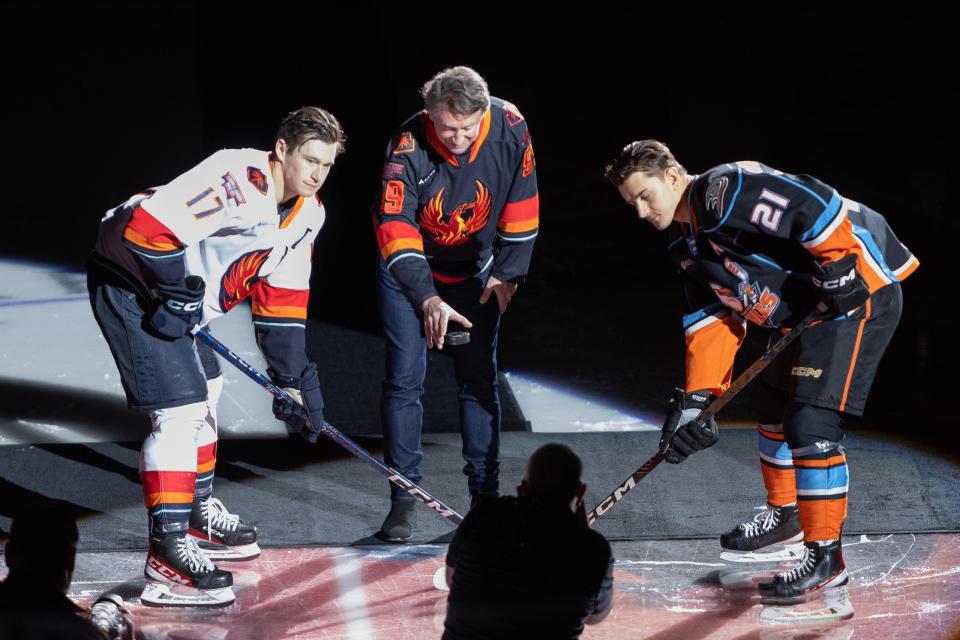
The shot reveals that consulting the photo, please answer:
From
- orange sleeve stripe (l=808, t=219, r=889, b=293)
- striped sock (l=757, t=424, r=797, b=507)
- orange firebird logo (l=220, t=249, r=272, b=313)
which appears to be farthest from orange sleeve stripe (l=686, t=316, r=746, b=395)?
orange firebird logo (l=220, t=249, r=272, b=313)


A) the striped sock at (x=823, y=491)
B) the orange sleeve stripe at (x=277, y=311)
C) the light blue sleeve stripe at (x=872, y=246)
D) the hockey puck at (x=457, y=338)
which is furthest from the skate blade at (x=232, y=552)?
the light blue sleeve stripe at (x=872, y=246)

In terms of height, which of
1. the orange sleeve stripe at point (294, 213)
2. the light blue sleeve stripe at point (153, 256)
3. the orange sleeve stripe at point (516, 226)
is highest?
the orange sleeve stripe at point (294, 213)

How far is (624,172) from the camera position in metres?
2.96

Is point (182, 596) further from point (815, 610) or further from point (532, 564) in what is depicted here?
point (815, 610)

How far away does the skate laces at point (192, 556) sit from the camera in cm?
299

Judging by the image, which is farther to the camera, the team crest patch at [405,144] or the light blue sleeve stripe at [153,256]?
the team crest patch at [405,144]

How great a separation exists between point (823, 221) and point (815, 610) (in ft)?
3.09

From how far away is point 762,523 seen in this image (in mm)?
3303

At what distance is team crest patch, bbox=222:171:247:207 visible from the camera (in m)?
2.93

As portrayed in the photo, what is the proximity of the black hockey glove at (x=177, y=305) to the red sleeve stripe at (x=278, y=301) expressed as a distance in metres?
0.31

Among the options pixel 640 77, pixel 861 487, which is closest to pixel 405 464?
pixel 861 487

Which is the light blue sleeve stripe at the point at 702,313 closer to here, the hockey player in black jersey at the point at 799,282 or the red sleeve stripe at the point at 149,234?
the hockey player in black jersey at the point at 799,282

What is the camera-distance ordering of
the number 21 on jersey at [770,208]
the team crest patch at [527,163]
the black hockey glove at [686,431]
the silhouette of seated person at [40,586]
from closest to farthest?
the silhouette of seated person at [40,586] → the number 21 on jersey at [770,208] → the black hockey glove at [686,431] → the team crest patch at [527,163]

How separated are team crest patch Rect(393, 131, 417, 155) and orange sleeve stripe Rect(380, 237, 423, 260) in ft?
0.79
